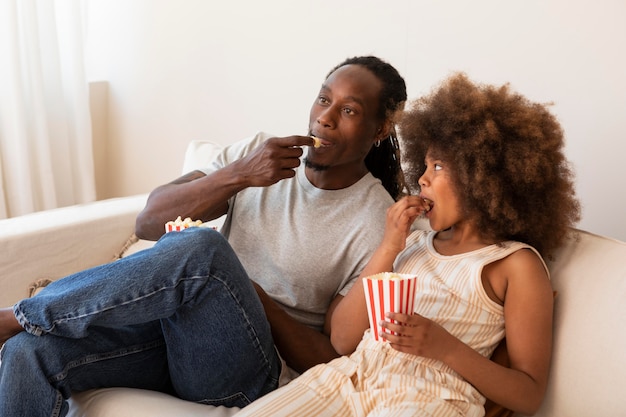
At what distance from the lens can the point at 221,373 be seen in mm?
1625

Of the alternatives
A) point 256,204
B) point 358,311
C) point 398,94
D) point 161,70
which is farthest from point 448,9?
point 161,70

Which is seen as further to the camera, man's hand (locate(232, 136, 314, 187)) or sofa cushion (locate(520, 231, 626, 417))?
man's hand (locate(232, 136, 314, 187))

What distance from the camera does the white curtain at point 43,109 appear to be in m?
2.96

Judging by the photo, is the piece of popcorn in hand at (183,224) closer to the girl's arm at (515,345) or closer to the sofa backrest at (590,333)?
the girl's arm at (515,345)

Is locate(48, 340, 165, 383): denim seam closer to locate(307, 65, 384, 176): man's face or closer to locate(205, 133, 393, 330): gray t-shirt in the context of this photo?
locate(205, 133, 393, 330): gray t-shirt

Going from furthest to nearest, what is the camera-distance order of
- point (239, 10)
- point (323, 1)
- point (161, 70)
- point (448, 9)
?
point (161, 70) < point (239, 10) < point (323, 1) < point (448, 9)

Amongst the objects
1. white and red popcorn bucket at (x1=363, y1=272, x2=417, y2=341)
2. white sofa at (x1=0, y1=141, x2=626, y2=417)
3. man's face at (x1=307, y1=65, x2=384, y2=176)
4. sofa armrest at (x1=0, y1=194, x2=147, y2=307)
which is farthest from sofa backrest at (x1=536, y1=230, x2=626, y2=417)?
sofa armrest at (x1=0, y1=194, x2=147, y2=307)

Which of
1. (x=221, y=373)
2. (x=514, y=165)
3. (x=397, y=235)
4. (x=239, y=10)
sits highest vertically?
(x=239, y=10)

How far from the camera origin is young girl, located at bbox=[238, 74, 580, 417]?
4.79ft

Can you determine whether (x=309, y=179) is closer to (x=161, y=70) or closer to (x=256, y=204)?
A: (x=256, y=204)

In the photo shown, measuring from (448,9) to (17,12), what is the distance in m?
1.66

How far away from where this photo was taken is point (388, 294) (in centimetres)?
140

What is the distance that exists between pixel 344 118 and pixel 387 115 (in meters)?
0.12

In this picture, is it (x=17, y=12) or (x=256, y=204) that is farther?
(x=17, y=12)
